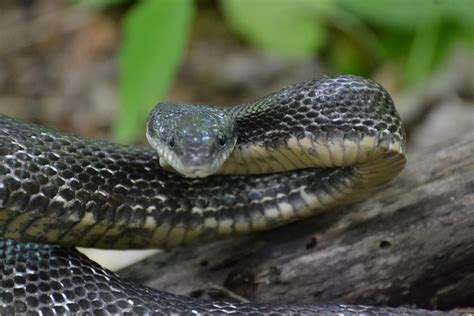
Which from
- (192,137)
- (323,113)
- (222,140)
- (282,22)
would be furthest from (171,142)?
(282,22)

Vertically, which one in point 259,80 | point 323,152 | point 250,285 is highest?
point 259,80

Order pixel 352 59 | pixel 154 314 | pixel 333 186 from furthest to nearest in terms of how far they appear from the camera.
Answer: pixel 352 59
pixel 333 186
pixel 154 314

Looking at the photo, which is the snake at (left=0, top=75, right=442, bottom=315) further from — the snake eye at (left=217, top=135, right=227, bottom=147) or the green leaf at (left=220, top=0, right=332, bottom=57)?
the green leaf at (left=220, top=0, right=332, bottom=57)

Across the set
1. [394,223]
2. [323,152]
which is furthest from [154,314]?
[394,223]

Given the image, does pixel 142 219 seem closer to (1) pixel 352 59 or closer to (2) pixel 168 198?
(2) pixel 168 198

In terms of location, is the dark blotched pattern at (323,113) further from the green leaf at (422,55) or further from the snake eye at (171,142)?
the green leaf at (422,55)

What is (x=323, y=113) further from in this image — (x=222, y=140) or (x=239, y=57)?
(x=239, y=57)

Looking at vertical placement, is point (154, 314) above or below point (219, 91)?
below
